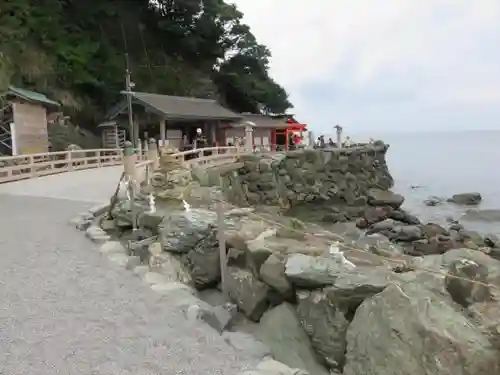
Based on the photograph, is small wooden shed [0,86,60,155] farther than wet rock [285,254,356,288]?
Yes

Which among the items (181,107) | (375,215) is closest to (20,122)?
(181,107)

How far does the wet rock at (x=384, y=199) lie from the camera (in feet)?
95.5

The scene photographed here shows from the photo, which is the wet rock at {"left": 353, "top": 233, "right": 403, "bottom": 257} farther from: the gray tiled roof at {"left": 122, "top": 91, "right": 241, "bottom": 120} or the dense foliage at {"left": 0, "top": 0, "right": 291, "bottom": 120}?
the dense foliage at {"left": 0, "top": 0, "right": 291, "bottom": 120}

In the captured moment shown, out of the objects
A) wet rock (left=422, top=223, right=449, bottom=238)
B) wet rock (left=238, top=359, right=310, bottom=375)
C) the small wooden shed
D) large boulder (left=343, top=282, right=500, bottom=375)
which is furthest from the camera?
the small wooden shed

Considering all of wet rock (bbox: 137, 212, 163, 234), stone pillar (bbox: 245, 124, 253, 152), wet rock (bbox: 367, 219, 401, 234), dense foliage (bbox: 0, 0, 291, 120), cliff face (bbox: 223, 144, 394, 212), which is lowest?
wet rock (bbox: 367, 219, 401, 234)

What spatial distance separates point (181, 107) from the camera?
1193 inches

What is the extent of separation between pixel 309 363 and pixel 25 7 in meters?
34.2

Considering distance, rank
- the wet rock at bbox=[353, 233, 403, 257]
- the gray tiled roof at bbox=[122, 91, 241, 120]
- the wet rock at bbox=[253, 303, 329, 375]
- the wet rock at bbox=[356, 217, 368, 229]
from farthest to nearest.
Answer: the gray tiled roof at bbox=[122, 91, 241, 120] < the wet rock at bbox=[356, 217, 368, 229] < the wet rock at bbox=[353, 233, 403, 257] < the wet rock at bbox=[253, 303, 329, 375]

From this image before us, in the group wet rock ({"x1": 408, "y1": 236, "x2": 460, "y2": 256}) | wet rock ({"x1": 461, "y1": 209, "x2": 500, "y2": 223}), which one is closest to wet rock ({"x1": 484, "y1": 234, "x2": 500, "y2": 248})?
wet rock ({"x1": 408, "y1": 236, "x2": 460, "y2": 256})

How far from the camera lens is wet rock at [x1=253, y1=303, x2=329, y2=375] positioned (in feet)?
15.9

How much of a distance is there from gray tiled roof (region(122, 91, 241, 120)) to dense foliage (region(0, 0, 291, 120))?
21.1 feet

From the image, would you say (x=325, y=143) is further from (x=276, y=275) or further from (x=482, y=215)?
(x=276, y=275)

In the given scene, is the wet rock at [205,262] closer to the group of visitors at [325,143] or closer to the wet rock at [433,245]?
the wet rock at [433,245]

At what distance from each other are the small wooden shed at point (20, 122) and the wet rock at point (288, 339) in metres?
20.3
